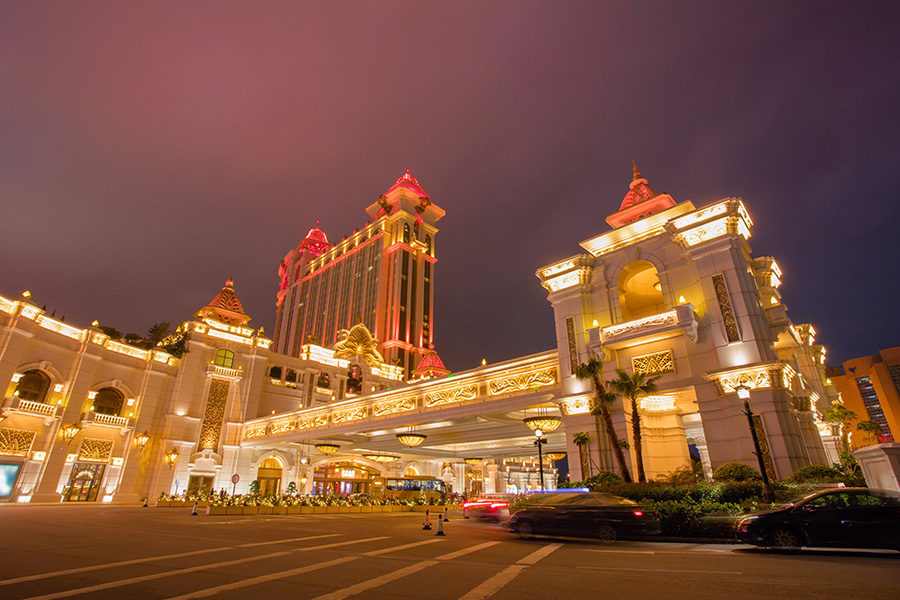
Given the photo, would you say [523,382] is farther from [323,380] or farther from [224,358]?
[224,358]

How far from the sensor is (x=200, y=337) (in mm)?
A: 37438

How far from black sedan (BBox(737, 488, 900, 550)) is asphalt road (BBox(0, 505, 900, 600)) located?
0.91 ft

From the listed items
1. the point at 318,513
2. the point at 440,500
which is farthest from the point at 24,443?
the point at 440,500

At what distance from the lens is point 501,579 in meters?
6.65

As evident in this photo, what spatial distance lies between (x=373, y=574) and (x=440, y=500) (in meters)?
34.2

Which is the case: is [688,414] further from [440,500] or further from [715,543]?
[440,500]

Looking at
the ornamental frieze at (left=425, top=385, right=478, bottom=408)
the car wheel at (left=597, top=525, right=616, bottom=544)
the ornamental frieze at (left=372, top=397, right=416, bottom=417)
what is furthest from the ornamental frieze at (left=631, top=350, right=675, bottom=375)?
the ornamental frieze at (left=372, top=397, right=416, bottom=417)

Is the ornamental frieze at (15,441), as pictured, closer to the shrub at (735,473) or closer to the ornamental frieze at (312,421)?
the ornamental frieze at (312,421)

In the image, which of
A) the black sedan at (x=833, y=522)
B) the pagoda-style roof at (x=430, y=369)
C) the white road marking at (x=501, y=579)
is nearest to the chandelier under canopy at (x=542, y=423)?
the white road marking at (x=501, y=579)

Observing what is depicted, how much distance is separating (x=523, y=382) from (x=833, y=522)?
1299 centimetres

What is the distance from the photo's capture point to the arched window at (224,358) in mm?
38312

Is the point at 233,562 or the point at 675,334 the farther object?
the point at 675,334

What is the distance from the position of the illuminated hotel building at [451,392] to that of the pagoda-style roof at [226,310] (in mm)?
213

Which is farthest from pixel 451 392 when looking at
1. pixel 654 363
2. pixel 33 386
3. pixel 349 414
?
pixel 33 386
